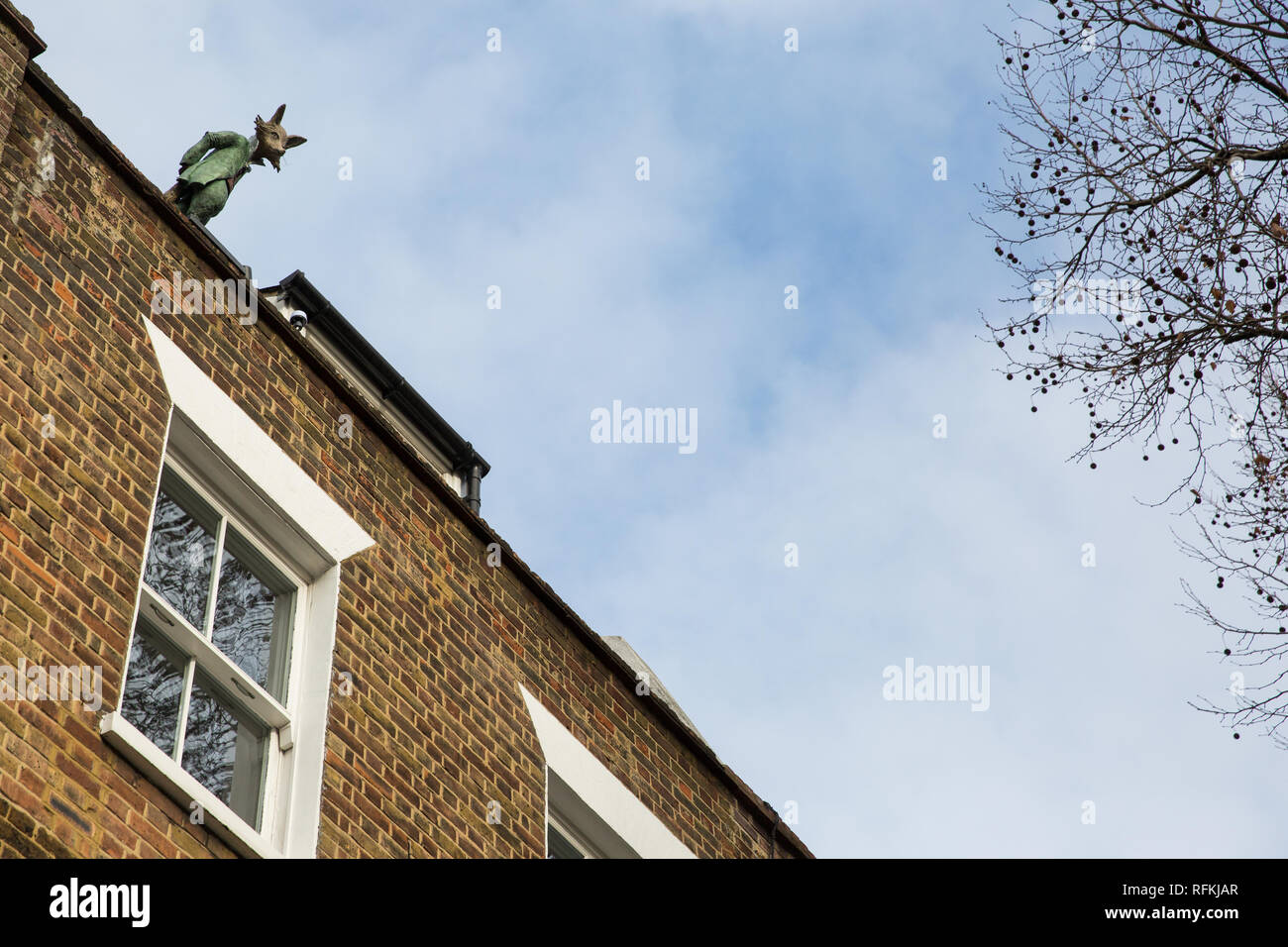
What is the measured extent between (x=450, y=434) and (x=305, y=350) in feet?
22.0

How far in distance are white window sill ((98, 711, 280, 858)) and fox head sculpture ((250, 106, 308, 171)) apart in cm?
480

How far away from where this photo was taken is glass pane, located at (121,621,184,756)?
23.1 ft

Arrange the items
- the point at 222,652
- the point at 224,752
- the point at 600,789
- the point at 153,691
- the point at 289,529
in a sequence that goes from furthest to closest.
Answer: the point at 600,789, the point at 289,529, the point at 222,652, the point at 224,752, the point at 153,691

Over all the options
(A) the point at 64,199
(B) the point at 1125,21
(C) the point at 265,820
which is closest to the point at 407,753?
(C) the point at 265,820

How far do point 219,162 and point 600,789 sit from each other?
4.32 metres

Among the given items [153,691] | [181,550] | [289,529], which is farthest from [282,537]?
[153,691]

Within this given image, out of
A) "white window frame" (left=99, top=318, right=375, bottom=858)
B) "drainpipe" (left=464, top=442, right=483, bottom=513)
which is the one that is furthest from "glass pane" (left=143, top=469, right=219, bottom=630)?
"drainpipe" (left=464, top=442, right=483, bottom=513)

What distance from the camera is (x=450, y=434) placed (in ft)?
51.3

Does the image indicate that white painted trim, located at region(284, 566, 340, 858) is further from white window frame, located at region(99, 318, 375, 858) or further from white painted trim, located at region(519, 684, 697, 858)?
white painted trim, located at region(519, 684, 697, 858)

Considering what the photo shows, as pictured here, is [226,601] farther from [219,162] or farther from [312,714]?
[219,162]

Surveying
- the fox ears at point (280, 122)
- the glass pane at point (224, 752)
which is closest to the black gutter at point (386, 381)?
the fox ears at point (280, 122)

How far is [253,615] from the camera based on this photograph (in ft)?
26.5

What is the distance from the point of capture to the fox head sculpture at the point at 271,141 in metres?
10.6
